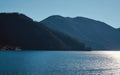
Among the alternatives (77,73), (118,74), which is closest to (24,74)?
(77,73)

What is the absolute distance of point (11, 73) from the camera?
293ft

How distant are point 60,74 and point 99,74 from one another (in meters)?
14.9

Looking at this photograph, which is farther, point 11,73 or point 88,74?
point 88,74

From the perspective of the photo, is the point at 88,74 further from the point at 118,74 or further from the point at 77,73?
the point at 118,74

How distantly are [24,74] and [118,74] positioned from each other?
3530cm

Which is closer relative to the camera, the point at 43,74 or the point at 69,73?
the point at 43,74

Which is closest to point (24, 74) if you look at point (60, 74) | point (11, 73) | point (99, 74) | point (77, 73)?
point (11, 73)

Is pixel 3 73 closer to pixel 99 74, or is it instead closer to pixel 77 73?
A: pixel 77 73

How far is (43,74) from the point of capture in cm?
9088

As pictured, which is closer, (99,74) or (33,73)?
(33,73)

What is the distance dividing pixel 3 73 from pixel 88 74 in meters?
29.7

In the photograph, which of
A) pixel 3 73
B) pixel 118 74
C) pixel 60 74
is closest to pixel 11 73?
pixel 3 73

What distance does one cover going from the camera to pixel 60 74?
306ft

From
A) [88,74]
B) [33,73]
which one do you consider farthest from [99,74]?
[33,73]
